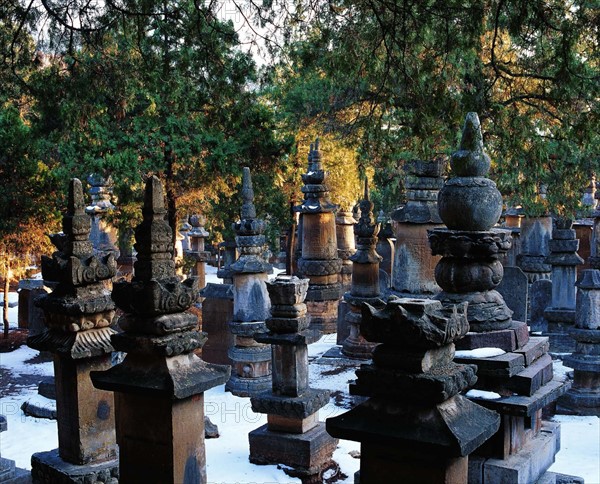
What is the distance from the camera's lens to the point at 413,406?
2.84m

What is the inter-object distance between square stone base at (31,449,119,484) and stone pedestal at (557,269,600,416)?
692cm

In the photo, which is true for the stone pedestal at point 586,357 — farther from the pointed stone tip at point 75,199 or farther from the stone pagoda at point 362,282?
the pointed stone tip at point 75,199

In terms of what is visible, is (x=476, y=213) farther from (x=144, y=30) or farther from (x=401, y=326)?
(x=144, y=30)

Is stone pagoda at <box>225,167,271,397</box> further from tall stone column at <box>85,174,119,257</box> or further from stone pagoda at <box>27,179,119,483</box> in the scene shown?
stone pagoda at <box>27,179,119,483</box>

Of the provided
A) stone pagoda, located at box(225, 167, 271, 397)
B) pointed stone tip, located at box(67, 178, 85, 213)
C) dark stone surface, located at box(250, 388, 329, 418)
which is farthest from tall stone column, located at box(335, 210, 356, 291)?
pointed stone tip, located at box(67, 178, 85, 213)

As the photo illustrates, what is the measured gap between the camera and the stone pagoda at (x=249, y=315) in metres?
10.3

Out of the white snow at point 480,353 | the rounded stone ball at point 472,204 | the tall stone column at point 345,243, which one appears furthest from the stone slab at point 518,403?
the tall stone column at point 345,243

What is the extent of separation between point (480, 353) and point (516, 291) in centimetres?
490

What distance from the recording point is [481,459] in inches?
192

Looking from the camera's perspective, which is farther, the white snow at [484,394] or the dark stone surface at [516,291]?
the dark stone surface at [516,291]

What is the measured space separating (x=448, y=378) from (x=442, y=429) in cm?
21

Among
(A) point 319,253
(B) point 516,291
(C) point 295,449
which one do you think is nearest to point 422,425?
(C) point 295,449

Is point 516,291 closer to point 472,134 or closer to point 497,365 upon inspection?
point 472,134

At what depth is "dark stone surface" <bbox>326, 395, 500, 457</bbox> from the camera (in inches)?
105
